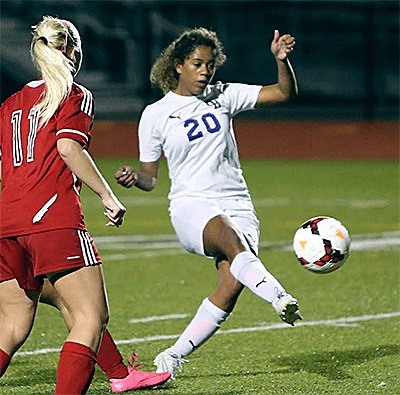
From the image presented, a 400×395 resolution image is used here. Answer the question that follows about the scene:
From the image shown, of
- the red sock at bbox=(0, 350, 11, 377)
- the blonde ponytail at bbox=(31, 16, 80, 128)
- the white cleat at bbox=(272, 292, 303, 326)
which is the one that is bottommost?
the red sock at bbox=(0, 350, 11, 377)

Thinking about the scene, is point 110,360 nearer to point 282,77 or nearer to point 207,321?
point 207,321

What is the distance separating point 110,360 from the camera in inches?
246

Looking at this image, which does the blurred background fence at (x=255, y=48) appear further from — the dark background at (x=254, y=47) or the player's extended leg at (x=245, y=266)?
the player's extended leg at (x=245, y=266)

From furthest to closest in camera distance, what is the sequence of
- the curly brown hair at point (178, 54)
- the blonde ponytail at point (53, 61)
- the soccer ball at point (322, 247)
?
the curly brown hair at point (178, 54) → the soccer ball at point (322, 247) → the blonde ponytail at point (53, 61)

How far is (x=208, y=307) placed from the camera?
22.0ft

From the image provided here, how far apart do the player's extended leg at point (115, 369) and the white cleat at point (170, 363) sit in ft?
0.43

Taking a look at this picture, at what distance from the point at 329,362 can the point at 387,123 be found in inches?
727

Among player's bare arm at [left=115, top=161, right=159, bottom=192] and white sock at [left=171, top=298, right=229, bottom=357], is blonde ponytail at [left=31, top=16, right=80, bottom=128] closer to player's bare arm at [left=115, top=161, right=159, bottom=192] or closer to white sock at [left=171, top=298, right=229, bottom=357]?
player's bare arm at [left=115, top=161, right=159, bottom=192]

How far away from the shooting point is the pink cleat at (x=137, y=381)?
6.35 metres

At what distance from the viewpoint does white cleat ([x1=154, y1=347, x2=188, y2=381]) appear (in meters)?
6.64

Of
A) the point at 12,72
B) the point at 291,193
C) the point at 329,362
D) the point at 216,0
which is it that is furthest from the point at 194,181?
the point at 12,72

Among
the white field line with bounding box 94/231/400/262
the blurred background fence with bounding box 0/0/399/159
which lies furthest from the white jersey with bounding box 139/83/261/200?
the blurred background fence with bounding box 0/0/399/159

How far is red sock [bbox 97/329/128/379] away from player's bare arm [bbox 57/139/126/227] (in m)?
1.05

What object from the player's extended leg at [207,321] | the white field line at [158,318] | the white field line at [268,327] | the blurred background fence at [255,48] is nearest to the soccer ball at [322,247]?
the player's extended leg at [207,321]
